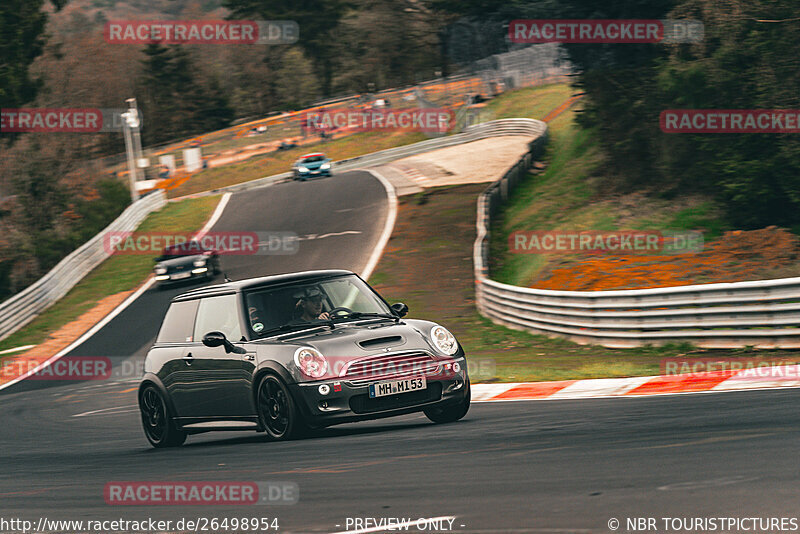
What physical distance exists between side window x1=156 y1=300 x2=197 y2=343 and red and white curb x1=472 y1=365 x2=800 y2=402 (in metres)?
3.41

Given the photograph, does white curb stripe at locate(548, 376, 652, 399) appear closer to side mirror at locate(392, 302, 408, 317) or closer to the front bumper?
side mirror at locate(392, 302, 408, 317)

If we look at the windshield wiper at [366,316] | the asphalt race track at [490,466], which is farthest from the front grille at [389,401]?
the windshield wiper at [366,316]

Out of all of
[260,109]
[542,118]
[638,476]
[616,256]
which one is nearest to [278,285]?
[638,476]

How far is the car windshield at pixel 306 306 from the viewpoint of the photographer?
983cm

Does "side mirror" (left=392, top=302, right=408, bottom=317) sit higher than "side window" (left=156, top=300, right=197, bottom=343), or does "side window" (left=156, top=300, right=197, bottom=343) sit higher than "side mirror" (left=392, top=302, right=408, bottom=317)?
"side mirror" (left=392, top=302, right=408, bottom=317)

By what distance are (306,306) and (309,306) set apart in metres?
0.03

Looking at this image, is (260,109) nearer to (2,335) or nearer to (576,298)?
(2,335)

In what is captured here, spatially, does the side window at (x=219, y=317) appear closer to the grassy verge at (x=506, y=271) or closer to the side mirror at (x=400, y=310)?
the side mirror at (x=400, y=310)

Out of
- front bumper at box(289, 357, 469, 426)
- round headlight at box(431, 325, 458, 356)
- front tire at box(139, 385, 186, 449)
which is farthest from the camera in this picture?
front tire at box(139, 385, 186, 449)

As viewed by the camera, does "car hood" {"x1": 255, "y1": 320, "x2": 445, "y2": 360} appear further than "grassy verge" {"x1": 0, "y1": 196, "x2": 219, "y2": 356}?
No

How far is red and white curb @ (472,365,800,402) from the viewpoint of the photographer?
411 inches

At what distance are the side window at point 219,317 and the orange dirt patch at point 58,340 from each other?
526 inches

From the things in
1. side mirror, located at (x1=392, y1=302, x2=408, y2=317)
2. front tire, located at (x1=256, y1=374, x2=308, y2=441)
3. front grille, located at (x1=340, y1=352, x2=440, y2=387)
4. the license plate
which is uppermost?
side mirror, located at (x1=392, y1=302, x2=408, y2=317)

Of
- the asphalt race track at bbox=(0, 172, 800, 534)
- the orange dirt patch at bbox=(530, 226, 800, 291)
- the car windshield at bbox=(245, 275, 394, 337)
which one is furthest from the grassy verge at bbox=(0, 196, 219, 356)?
the car windshield at bbox=(245, 275, 394, 337)
